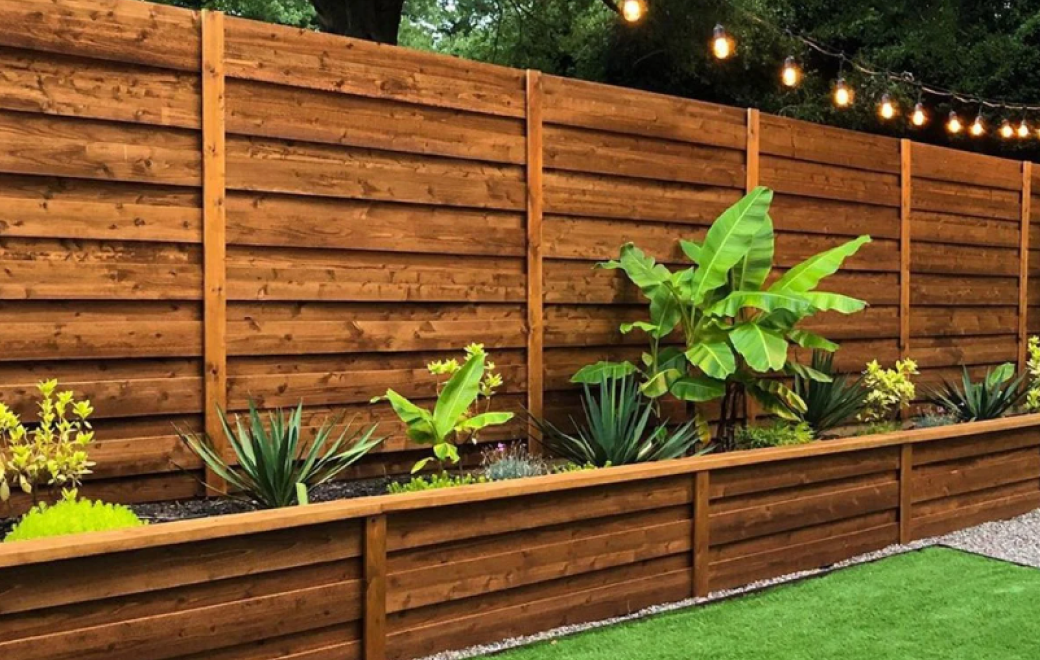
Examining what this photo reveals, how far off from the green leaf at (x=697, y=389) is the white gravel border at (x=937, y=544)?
99cm

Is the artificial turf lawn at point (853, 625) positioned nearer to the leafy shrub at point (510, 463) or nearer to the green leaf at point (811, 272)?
the leafy shrub at point (510, 463)

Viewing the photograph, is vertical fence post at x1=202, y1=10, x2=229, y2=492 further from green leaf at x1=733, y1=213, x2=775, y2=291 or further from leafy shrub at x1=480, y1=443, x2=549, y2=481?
green leaf at x1=733, y1=213, x2=775, y2=291

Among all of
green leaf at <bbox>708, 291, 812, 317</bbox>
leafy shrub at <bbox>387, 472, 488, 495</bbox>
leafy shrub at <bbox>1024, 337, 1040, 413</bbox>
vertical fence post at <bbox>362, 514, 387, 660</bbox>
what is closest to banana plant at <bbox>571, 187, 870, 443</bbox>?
green leaf at <bbox>708, 291, 812, 317</bbox>

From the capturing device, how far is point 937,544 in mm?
5402

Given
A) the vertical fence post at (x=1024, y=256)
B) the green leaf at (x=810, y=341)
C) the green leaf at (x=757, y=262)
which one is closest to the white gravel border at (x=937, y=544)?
the green leaf at (x=810, y=341)

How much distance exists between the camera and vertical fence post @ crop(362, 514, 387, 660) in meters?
3.34

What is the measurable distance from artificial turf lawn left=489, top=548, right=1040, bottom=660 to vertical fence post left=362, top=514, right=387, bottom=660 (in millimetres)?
502

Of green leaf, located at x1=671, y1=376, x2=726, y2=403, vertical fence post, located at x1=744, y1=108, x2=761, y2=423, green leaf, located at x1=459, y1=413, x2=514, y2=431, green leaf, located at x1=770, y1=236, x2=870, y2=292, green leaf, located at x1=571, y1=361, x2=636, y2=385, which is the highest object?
vertical fence post, located at x1=744, y1=108, x2=761, y2=423

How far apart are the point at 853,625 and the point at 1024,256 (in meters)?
5.53

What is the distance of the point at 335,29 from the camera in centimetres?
1005

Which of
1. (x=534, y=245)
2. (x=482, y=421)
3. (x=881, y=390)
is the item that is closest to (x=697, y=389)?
(x=534, y=245)

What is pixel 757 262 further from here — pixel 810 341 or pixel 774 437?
pixel 774 437

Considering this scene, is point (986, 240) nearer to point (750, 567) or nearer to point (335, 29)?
point (750, 567)

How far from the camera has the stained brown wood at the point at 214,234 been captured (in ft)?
12.5
